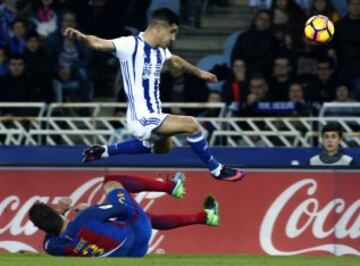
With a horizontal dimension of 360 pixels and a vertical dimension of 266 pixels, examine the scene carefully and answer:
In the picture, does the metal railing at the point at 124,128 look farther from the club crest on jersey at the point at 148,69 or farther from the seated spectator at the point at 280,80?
the club crest on jersey at the point at 148,69

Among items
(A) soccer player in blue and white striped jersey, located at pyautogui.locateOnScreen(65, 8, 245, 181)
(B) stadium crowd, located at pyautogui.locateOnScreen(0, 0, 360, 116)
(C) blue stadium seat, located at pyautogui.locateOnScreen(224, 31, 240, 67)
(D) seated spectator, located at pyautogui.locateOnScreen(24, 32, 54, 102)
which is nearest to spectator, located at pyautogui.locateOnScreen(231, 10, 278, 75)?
(B) stadium crowd, located at pyautogui.locateOnScreen(0, 0, 360, 116)

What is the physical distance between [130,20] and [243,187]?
16.9 ft

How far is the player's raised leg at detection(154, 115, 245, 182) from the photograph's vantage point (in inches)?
628

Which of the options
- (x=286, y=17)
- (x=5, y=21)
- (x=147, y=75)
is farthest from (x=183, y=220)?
(x=5, y=21)

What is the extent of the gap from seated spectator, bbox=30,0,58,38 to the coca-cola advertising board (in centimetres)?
473

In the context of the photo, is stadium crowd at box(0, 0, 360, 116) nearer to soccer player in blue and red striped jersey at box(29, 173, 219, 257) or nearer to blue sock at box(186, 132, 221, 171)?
blue sock at box(186, 132, 221, 171)

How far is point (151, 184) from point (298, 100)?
4370 mm

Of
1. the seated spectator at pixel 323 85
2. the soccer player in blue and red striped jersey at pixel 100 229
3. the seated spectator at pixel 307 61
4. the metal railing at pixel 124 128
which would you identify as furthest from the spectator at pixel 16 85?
the soccer player in blue and red striped jersey at pixel 100 229

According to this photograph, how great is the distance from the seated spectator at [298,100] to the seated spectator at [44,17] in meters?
4.12

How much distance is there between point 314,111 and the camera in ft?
65.2

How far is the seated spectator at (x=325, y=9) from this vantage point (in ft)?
69.1

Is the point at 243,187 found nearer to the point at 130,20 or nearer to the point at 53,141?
the point at 53,141

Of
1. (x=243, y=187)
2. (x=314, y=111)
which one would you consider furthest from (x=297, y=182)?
(x=314, y=111)

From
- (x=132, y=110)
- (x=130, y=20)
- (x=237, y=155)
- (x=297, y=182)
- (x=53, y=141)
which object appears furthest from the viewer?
(x=130, y=20)
